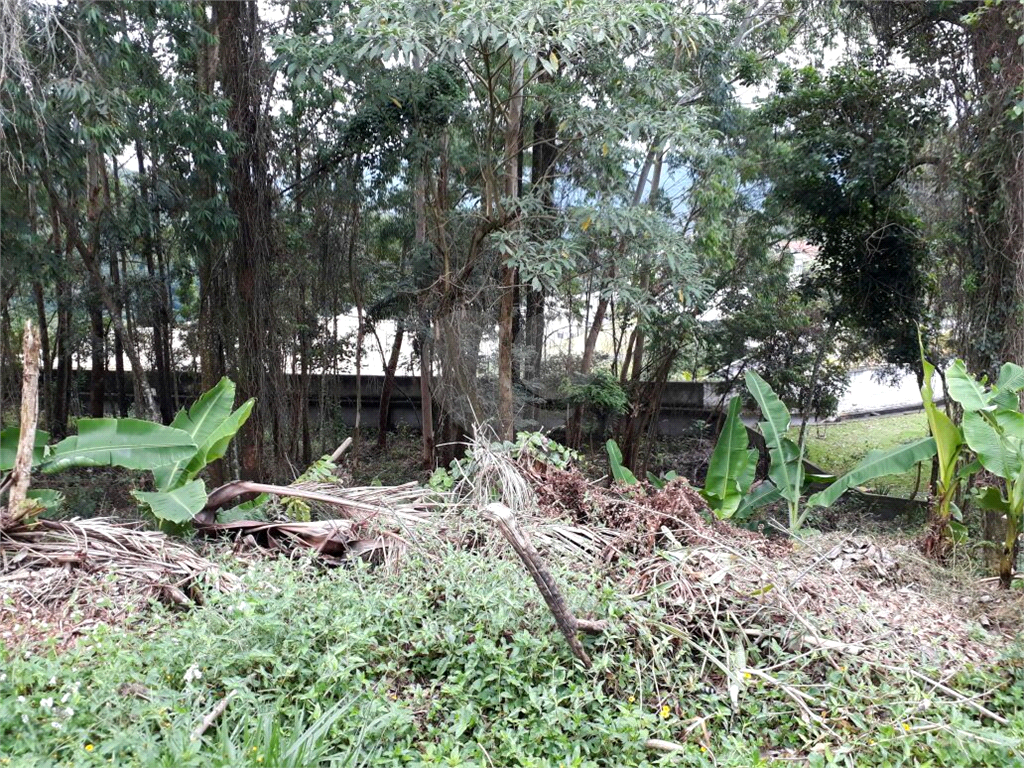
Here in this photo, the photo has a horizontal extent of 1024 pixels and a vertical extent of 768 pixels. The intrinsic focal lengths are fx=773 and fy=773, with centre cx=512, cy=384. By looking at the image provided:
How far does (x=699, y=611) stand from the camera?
3.24m

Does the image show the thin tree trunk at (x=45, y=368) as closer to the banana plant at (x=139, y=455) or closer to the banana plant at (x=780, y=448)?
the banana plant at (x=139, y=455)

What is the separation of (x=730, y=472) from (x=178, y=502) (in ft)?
11.7

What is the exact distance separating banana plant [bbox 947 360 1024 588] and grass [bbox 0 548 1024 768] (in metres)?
1.33

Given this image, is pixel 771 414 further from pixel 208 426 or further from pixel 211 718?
pixel 211 718

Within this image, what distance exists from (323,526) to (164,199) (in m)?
5.16

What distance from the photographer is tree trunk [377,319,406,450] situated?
1170 centimetres

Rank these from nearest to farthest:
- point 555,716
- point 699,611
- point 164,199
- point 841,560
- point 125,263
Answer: point 555,716, point 699,611, point 841,560, point 164,199, point 125,263

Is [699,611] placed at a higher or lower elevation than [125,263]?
lower

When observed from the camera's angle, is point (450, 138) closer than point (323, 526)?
No

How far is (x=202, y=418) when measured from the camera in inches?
185

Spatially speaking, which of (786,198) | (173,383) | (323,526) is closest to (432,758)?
(323,526)

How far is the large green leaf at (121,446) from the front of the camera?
425cm

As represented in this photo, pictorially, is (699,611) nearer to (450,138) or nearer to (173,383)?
(450,138)

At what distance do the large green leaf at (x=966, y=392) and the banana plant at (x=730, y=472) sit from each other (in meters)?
1.35
